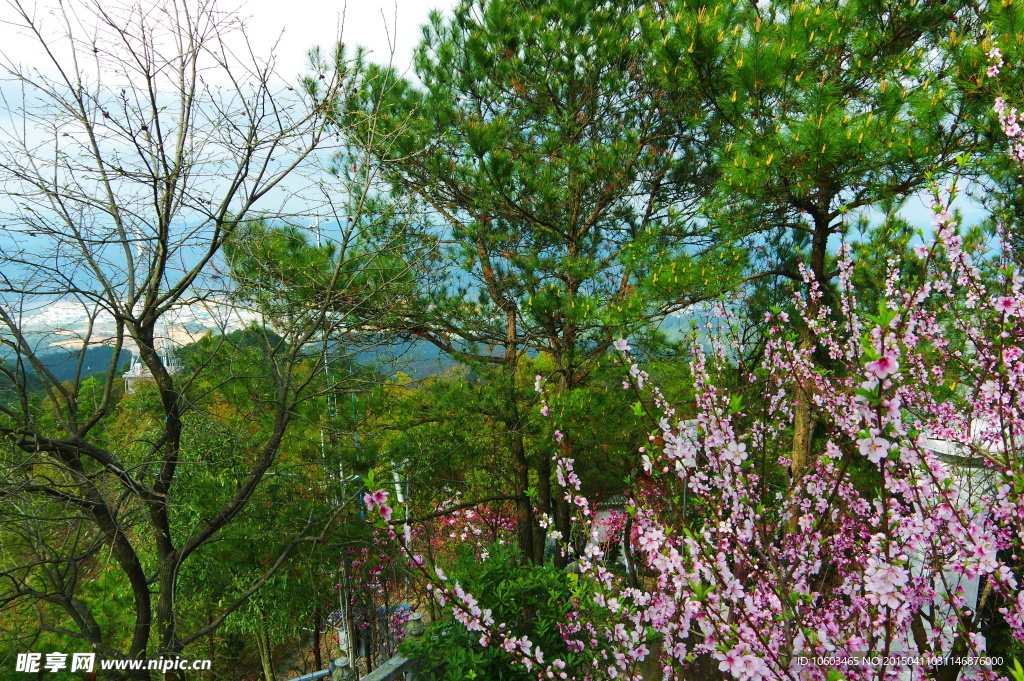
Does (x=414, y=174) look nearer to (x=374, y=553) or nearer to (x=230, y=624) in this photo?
(x=374, y=553)

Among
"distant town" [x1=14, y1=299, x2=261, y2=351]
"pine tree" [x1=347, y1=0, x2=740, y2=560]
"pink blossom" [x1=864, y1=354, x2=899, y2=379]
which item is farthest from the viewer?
"pine tree" [x1=347, y1=0, x2=740, y2=560]

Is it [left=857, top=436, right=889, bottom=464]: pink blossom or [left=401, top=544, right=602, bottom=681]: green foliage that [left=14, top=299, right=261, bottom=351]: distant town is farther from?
[left=857, top=436, right=889, bottom=464]: pink blossom

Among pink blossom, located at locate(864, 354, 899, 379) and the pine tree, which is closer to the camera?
pink blossom, located at locate(864, 354, 899, 379)

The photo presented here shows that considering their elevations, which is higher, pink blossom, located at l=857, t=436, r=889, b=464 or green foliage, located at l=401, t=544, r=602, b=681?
pink blossom, located at l=857, t=436, r=889, b=464

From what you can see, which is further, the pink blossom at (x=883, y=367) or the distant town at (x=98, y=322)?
the distant town at (x=98, y=322)

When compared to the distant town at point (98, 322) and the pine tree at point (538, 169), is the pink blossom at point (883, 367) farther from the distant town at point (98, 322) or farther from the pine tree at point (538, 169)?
the pine tree at point (538, 169)

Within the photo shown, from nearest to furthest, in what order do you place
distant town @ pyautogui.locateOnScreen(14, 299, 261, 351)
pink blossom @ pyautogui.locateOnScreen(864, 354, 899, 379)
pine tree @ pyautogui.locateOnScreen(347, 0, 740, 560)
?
pink blossom @ pyautogui.locateOnScreen(864, 354, 899, 379) → distant town @ pyautogui.locateOnScreen(14, 299, 261, 351) → pine tree @ pyautogui.locateOnScreen(347, 0, 740, 560)

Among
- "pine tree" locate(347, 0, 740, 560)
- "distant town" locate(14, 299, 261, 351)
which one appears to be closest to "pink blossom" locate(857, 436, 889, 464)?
"distant town" locate(14, 299, 261, 351)

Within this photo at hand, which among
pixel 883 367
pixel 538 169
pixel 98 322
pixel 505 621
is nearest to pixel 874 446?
pixel 883 367

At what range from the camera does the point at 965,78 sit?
3.50 meters

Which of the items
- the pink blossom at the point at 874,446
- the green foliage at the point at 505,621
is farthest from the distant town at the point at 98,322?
the pink blossom at the point at 874,446

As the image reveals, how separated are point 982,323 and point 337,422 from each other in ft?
16.2

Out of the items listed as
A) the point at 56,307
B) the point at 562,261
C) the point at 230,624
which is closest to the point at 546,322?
the point at 562,261

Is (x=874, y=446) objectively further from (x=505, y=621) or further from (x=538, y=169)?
(x=538, y=169)
